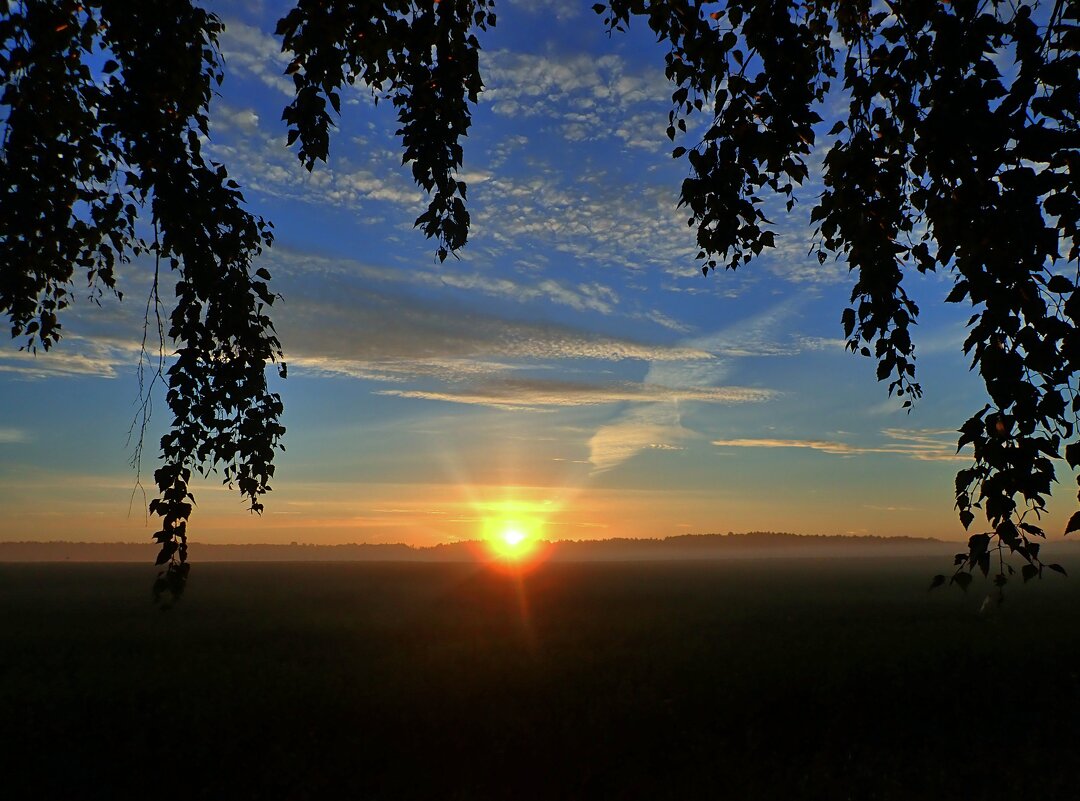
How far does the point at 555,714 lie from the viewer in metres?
18.2

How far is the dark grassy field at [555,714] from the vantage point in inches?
567

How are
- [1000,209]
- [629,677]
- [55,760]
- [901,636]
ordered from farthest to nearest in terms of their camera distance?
[901,636] → [629,677] → [55,760] → [1000,209]

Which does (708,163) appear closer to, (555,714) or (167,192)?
(167,192)

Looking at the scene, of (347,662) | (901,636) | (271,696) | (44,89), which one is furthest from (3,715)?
(901,636)

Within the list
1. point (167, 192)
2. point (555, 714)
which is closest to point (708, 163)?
point (167, 192)

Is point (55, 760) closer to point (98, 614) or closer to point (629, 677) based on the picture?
point (629, 677)

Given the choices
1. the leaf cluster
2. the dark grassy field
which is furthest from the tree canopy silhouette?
the dark grassy field

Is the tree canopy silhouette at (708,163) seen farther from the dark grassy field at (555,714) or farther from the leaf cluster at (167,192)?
the dark grassy field at (555,714)

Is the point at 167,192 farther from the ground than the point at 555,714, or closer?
farther from the ground

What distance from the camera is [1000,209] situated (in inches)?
130

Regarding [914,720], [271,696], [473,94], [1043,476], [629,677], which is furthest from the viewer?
[629,677]

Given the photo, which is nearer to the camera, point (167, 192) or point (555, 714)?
point (167, 192)

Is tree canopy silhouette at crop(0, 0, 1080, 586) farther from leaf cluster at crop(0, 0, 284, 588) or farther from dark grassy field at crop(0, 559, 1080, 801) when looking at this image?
dark grassy field at crop(0, 559, 1080, 801)

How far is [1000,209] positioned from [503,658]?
25.2m
